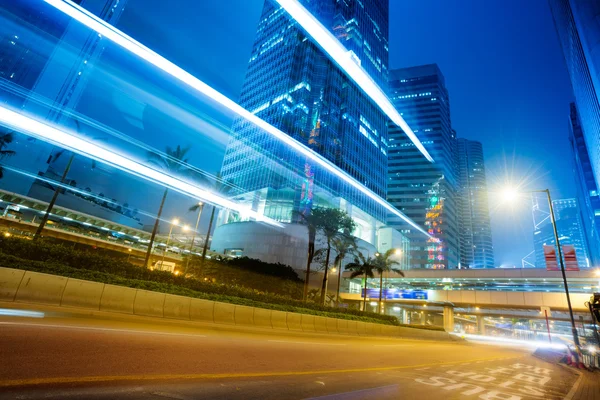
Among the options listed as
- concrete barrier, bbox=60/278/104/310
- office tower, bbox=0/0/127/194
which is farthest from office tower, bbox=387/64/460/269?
concrete barrier, bbox=60/278/104/310

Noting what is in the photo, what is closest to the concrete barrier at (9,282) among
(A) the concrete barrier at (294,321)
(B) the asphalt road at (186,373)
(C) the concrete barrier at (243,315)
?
(B) the asphalt road at (186,373)

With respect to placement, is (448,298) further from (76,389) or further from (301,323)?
(76,389)

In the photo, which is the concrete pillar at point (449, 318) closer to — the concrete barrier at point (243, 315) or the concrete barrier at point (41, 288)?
the concrete barrier at point (243, 315)

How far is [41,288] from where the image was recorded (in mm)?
12086

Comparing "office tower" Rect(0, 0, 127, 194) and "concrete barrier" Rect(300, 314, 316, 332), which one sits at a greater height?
"office tower" Rect(0, 0, 127, 194)

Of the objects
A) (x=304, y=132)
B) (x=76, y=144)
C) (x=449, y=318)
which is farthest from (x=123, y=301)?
(x=304, y=132)

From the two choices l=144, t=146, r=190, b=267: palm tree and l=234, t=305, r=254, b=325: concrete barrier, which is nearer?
l=234, t=305, r=254, b=325: concrete barrier

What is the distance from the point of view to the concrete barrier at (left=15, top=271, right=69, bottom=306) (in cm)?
1167

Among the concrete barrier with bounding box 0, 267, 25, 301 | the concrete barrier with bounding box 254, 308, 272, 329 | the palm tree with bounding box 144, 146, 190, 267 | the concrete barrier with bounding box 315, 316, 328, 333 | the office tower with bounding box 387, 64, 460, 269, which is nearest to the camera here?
the concrete barrier with bounding box 0, 267, 25, 301

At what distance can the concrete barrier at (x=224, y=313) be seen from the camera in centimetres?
1655

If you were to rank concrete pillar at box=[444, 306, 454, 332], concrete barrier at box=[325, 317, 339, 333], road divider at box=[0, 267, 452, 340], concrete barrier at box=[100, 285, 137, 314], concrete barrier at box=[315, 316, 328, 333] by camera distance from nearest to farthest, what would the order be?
road divider at box=[0, 267, 452, 340]
concrete barrier at box=[100, 285, 137, 314]
concrete barrier at box=[315, 316, 328, 333]
concrete barrier at box=[325, 317, 339, 333]
concrete pillar at box=[444, 306, 454, 332]

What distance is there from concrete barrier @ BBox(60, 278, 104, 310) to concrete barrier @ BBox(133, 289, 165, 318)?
152 cm

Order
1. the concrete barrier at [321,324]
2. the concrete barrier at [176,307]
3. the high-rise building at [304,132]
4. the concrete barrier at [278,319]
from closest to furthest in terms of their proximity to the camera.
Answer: the concrete barrier at [176,307] < the concrete barrier at [278,319] < the concrete barrier at [321,324] < the high-rise building at [304,132]

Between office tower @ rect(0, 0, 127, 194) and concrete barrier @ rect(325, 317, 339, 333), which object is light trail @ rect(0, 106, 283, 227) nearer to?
concrete barrier @ rect(325, 317, 339, 333)
